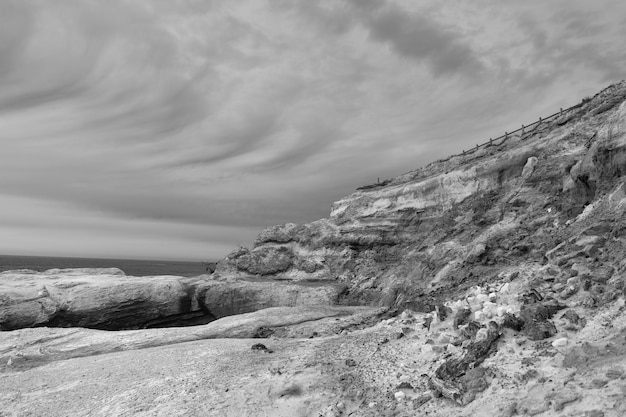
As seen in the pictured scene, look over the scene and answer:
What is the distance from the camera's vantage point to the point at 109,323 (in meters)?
34.2

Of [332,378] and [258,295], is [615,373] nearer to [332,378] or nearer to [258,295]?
[332,378]

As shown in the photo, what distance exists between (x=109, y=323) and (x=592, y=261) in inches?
1305

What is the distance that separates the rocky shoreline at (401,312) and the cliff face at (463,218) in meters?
0.13

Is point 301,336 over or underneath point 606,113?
underneath

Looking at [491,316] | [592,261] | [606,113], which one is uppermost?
[606,113]

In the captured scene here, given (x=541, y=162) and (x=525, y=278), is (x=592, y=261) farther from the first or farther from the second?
(x=541, y=162)

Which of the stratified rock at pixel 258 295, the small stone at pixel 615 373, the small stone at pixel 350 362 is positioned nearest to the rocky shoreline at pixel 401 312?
the small stone at pixel 615 373

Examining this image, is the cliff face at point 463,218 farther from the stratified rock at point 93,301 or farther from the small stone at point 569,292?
the stratified rock at point 93,301

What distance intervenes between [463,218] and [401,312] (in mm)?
12372

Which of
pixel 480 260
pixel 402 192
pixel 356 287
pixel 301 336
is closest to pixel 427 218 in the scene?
pixel 402 192

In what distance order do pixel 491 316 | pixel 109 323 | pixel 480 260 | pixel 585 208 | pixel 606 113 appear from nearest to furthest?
pixel 491 316
pixel 585 208
pixel 480 260
pixel 606 113
pixel 109 323

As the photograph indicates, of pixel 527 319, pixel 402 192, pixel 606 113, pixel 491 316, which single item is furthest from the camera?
pixel 402 192

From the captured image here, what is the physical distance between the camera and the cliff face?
20.8 metres

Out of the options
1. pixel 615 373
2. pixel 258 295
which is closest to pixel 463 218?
pixel 258 295
